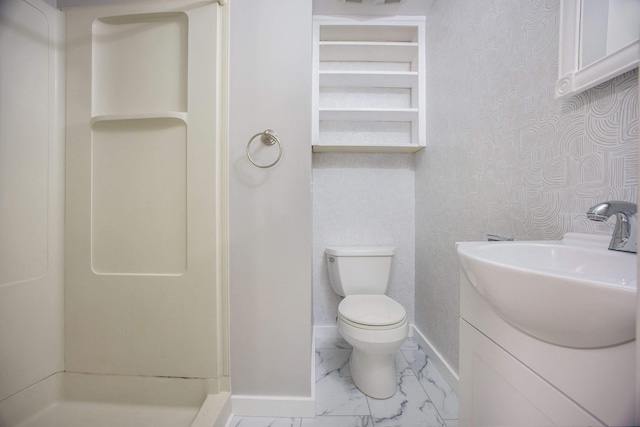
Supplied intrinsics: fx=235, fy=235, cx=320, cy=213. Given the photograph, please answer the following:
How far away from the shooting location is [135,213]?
0.99 meters

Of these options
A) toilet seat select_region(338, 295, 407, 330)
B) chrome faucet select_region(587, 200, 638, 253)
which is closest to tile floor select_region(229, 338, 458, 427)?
toilet seat select_region(338, 295, 407, 330)

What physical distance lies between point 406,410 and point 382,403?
11 cm

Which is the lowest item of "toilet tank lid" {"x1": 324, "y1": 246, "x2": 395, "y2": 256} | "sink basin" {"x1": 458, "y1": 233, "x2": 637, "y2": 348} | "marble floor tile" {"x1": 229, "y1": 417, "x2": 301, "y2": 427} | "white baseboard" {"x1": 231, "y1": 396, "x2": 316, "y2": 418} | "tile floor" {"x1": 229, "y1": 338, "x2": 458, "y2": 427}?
"tile floor" {"x1": 229, "y1": 338, "x2": 458, "y2": 427}

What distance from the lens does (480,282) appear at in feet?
1.57

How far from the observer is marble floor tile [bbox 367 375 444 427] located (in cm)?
101

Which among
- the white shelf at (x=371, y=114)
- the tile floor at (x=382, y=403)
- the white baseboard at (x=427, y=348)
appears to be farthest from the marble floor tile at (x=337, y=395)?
the white shelf at (x=371, y=114)

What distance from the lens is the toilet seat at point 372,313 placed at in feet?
3.50

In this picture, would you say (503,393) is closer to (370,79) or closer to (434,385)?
(434,385)

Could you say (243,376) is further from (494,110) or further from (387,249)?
(494,110)

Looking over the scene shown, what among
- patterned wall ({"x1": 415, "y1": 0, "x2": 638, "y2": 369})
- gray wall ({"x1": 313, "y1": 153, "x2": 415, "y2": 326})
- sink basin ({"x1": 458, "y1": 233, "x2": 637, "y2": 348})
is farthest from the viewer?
gray wall ({"x1": 313, "y1": 153, "x2": 415, "y2": 326})

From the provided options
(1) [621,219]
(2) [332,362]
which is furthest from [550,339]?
(2) [332,362]

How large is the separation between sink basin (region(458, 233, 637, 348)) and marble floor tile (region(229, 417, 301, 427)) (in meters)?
1.00

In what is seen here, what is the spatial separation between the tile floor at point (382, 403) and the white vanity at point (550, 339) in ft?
1.68

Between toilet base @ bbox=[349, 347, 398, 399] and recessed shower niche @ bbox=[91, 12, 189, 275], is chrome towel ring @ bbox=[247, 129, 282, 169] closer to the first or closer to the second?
recessed shower niche @ bbox=[91, 12, 189, 275]
